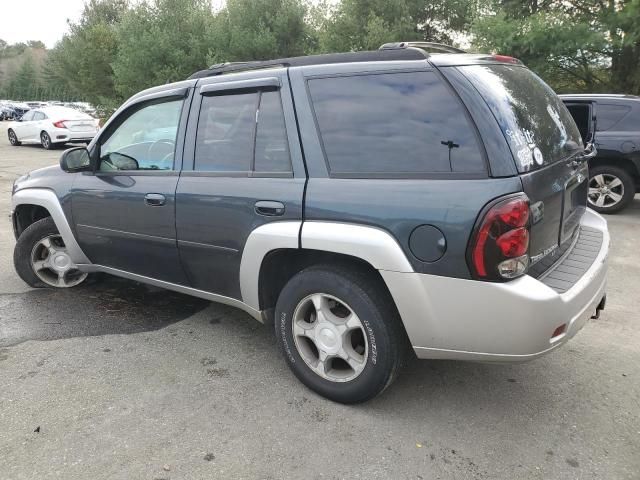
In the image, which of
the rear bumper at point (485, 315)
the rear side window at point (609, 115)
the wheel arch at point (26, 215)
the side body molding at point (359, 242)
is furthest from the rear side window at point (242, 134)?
the rear side window at point (609, 115)

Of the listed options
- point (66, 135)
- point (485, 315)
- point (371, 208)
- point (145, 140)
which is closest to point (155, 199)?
point (145, 140)

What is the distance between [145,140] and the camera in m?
3.76

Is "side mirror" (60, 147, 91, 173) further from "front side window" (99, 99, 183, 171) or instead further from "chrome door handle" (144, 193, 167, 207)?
"chrome door handle" (144, 193, 167, 207)

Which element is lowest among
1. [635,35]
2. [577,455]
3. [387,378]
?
[577,455]

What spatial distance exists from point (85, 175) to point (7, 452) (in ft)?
6.96

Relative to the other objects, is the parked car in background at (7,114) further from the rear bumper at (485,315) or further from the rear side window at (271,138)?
the rear bumper at (485,315)

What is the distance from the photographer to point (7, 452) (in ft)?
8.16

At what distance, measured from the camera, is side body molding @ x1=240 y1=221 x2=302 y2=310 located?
2795 millimetres

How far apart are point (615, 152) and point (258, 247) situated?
6.47 metres

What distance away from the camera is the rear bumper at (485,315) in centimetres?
230

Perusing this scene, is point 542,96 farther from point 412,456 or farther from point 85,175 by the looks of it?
point 85,175

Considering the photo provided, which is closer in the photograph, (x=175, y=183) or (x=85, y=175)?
(x=175, y=183)

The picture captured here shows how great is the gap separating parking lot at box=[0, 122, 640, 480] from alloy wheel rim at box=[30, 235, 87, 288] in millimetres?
635

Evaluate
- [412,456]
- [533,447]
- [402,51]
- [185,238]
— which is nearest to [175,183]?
[185,238]
